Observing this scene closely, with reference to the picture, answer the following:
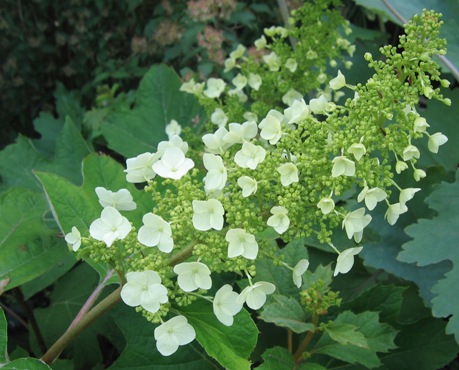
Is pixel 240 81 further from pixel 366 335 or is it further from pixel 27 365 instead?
pixel 27 365

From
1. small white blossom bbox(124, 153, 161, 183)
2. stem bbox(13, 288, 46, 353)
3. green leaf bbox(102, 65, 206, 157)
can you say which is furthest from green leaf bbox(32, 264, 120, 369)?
small white blossom bbox(124, 153, 161, 183)

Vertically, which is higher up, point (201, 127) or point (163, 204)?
point (163, 204)

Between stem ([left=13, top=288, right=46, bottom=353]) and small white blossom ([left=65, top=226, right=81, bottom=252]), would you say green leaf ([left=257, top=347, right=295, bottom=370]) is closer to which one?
small white blossom ([left=65, top=226, right=81, bottom=252])

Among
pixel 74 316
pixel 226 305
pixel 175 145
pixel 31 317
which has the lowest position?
pixel 74 316

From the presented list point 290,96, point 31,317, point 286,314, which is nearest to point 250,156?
point 286,314

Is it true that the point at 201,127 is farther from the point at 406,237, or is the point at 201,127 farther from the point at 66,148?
the point at 406,237

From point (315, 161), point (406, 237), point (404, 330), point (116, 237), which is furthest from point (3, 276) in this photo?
point (406, 237)

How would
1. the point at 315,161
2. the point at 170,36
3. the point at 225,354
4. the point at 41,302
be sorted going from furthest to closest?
1. the point at 170,36
2. the point at 41,302
3. the point at 225,354
4. the point at 315,161
